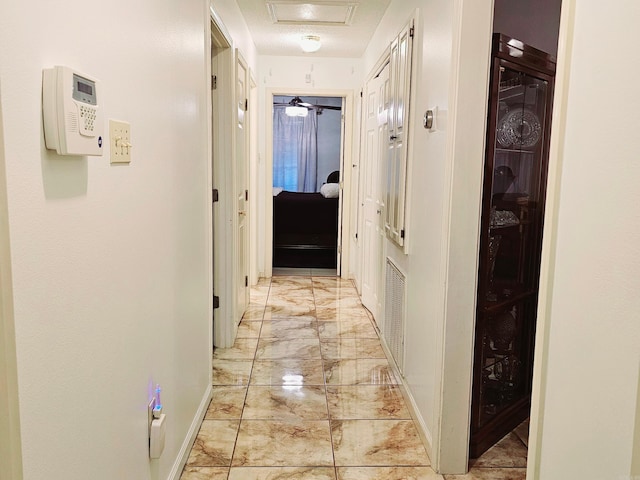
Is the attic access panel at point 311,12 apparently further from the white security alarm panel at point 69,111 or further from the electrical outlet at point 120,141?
the white security alarm panel at point 69,111

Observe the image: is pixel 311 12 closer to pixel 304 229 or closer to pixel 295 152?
pixel 304 229

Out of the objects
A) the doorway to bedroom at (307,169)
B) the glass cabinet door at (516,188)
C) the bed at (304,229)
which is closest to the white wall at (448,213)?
the glass cabinet door at (516,188)

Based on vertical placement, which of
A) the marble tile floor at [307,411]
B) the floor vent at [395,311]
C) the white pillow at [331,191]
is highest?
the white pillow at [331,191]

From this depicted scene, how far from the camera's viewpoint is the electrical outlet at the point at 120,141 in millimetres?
1373

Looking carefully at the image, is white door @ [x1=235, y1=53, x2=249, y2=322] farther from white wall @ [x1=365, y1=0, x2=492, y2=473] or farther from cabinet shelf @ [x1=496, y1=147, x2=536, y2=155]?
cabinet shelf @ [x1=496, y1=147, x2=536, y2=155]

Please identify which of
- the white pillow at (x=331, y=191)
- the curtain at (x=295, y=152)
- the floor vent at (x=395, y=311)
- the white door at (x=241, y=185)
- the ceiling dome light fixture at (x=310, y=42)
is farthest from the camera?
the curtain at (x=295, y=152)

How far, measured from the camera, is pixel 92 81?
3.88 feet

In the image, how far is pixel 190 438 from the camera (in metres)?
2.41

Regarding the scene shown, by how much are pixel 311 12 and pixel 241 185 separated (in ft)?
4.69

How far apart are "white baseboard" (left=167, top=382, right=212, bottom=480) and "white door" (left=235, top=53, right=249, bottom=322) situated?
51.6 inches

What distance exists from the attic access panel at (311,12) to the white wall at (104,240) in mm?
1813

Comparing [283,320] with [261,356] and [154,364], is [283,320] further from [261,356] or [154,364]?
[154,364]

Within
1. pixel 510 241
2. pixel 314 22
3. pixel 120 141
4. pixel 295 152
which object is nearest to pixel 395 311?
pixel 510 241

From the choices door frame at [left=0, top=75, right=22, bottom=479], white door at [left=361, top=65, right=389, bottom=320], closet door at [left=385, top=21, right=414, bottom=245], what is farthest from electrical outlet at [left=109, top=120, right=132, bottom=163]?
white door at [left=361, top=65, right=389, bottom=320]
